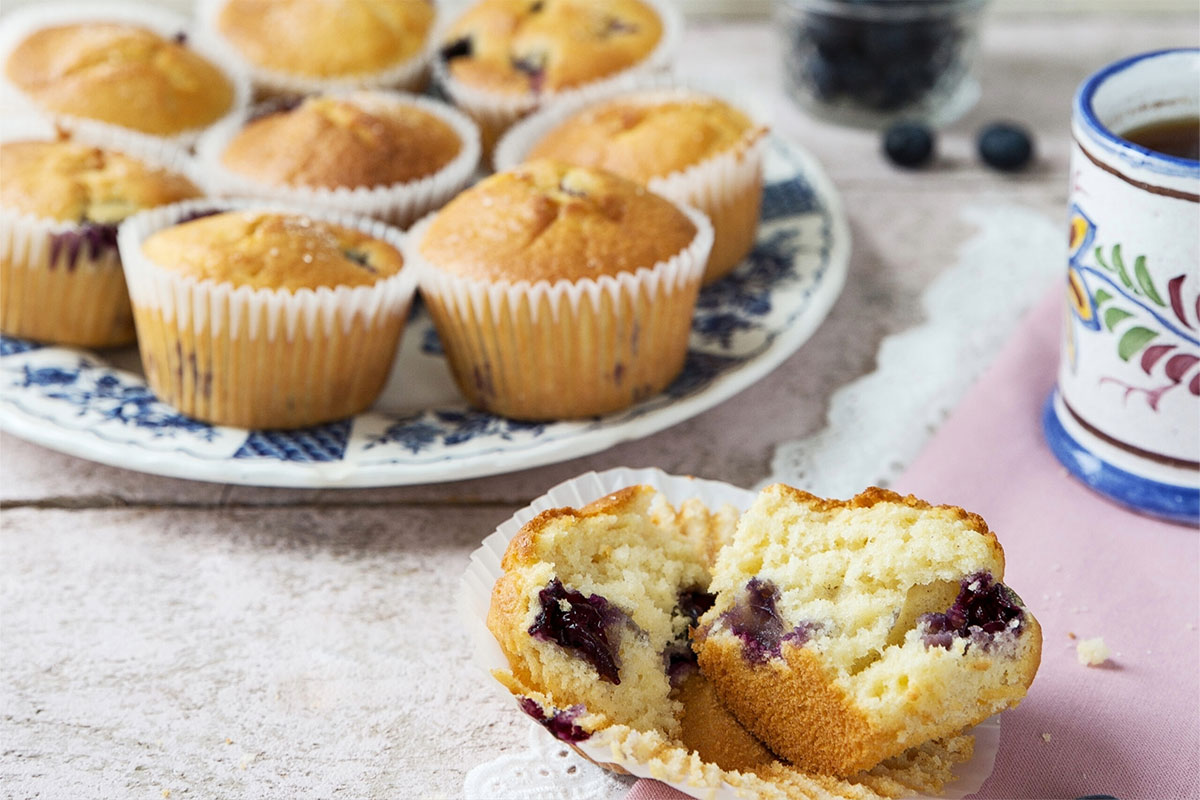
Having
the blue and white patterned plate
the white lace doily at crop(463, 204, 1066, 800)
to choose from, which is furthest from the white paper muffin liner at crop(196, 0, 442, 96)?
the white lace doily at crop(463, 204, 1066, 800)

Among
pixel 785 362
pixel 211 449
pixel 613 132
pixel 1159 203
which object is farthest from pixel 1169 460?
pixel 211 449

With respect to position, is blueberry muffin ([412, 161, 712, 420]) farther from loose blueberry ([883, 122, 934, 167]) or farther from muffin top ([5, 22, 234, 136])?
loose blueberry ([883, 122, 934, 167])

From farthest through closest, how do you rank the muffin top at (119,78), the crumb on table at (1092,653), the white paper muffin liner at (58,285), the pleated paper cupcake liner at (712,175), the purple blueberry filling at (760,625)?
1. the muffin top at (119,78)
2. the pleated paper cupcake liner at (712,175)
3. the white paper muffin liner at (58,285)
4. the crumb on table at (1092,653)
5. the purple blueberry filling at (760,625)

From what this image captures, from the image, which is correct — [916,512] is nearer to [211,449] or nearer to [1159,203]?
[1159,203]

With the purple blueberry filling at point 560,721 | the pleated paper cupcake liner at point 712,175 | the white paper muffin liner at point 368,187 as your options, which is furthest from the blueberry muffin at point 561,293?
the purple blueberry filling at point 560,721

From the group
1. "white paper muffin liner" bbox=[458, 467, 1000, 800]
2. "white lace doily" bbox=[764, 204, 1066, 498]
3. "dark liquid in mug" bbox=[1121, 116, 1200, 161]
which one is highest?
"dark liquid in mug" bbox=[1121, 116, 1200, 161]

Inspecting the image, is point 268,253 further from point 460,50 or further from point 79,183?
point 460,50

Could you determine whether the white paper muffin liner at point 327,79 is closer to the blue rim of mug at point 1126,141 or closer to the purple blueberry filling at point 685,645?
the blue rim of mug at point 1126,141
